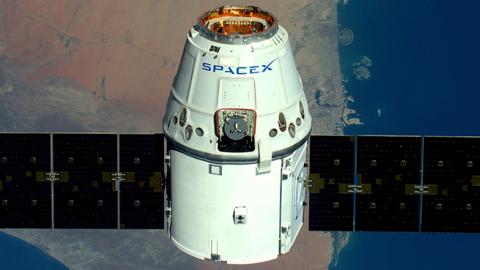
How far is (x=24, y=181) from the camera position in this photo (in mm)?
43031

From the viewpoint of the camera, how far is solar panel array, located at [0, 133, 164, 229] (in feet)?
139

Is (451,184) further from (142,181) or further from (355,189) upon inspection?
(142,181)

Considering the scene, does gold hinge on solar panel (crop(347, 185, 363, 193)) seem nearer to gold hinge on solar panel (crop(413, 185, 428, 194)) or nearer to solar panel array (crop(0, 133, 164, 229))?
gold hinge on solar panel (crop(413, 185, 428, 194))

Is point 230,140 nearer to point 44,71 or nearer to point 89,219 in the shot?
point 89,219

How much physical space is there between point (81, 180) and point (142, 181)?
6.99 ft

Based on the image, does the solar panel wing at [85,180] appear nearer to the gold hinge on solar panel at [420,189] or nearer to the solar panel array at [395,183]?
the solar panel array at [395,183]

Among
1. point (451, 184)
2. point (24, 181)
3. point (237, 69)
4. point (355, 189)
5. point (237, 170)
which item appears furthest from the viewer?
point (24, 181)

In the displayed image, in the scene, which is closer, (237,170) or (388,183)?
(237,170)

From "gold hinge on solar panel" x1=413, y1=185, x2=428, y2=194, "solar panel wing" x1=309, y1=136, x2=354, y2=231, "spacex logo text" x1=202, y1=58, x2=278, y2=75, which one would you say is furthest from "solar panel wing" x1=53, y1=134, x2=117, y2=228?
"gold hinge on solar panel" x1=413, y1=185, x2=428, y2=194

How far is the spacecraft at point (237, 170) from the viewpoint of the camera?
117 ft

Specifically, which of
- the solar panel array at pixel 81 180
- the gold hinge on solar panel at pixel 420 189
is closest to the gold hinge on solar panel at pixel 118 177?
the solar panel array at pixel 81 180

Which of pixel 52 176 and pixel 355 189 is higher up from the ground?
pixel 52 176

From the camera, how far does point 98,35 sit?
2662 inches

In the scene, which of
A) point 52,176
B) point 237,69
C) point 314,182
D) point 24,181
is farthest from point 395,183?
point 24,181
